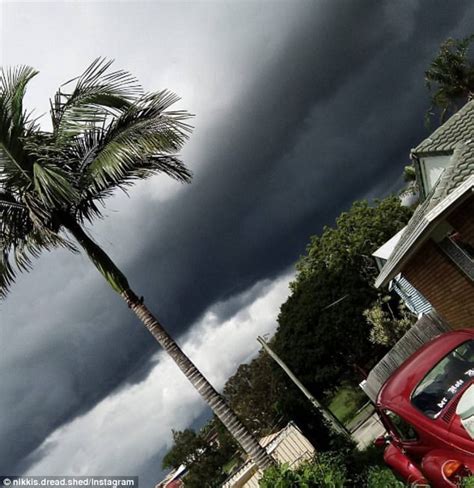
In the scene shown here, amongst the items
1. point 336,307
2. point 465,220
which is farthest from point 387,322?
point 465,220

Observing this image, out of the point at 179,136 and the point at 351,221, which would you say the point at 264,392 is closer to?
the point at 351,221

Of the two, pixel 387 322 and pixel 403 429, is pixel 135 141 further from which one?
pixel 387 322

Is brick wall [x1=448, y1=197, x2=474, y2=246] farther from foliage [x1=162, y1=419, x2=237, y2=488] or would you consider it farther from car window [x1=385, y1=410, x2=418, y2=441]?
foliage [x1=162, y1=419, x2=237, y2=488]

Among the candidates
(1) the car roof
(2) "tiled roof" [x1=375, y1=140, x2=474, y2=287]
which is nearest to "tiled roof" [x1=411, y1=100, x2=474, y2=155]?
(2) "tiled roof" [x1=375, y1=140, x2=474, y2=287]

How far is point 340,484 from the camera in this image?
21.5 feet

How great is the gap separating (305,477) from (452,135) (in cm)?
1226

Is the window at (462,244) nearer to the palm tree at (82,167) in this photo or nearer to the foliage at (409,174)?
the palm tree at (82,167)

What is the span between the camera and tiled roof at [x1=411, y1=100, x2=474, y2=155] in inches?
559

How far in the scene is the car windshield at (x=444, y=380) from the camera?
5.98 metres

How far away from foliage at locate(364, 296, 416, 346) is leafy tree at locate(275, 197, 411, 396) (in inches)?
65.5

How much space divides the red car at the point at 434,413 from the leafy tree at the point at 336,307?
31264 mm

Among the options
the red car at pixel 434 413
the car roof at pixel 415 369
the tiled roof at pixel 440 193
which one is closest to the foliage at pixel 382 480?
the red car at pixel 434 413

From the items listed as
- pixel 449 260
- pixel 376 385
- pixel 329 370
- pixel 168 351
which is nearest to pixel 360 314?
pixel 329 370

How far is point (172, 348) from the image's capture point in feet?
28.7
